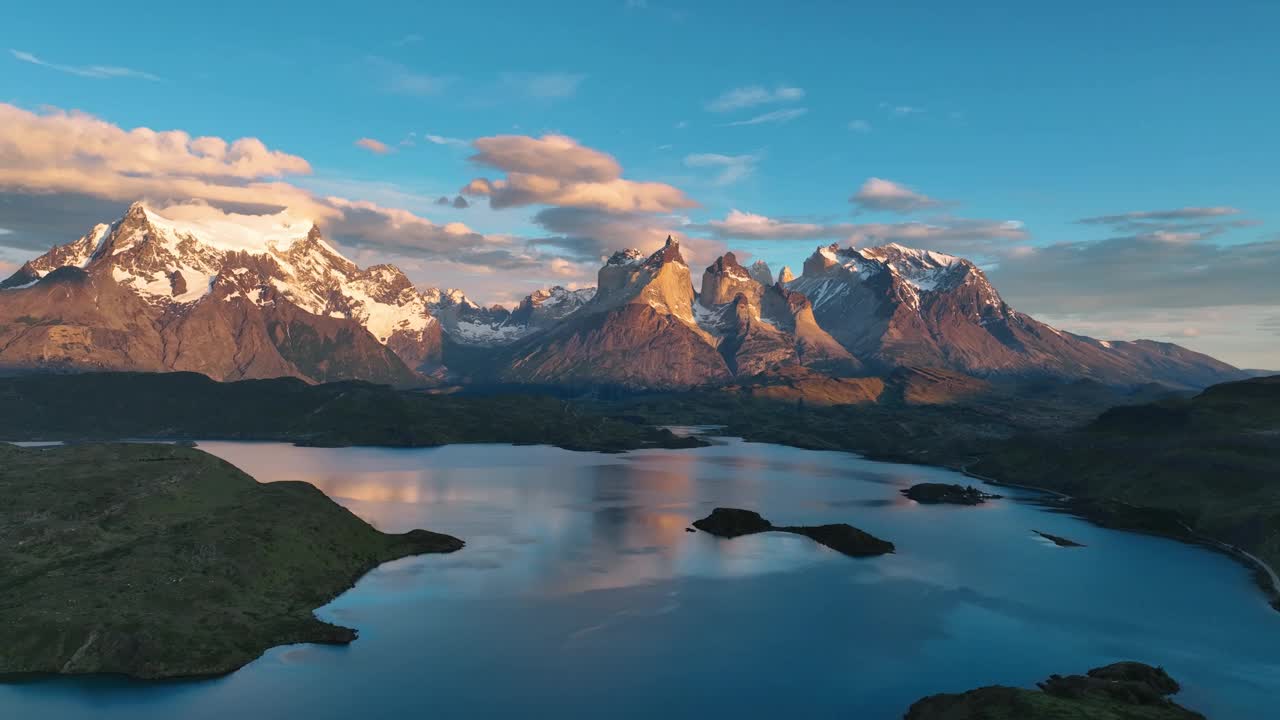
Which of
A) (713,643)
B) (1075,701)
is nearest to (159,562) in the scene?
(713,643)

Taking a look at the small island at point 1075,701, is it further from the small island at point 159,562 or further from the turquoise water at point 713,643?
the small island at point 159,562

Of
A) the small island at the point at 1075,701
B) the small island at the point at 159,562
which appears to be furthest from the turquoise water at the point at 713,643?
the small island at the point at 159,562

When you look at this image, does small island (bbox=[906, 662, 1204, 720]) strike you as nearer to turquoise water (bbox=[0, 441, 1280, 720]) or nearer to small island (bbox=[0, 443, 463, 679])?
turquoise water (bbox=[0, 441, 1280, 720])

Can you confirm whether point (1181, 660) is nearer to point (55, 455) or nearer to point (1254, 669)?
point (1254, 669)

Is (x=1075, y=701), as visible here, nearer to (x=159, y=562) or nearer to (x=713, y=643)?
(x=713, y=643)

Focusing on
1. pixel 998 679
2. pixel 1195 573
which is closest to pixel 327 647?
pixel 998 679
